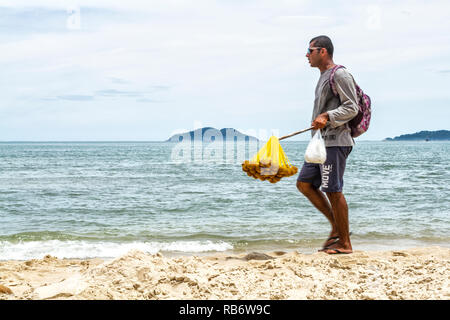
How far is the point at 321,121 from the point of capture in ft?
13.7

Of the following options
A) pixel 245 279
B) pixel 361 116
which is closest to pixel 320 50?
pixel 361 116

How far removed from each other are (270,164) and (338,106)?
Result: 0.83 meters

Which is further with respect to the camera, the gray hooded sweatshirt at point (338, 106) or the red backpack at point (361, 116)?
the red backpack at point (361, 116)

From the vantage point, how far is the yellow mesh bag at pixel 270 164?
427cm

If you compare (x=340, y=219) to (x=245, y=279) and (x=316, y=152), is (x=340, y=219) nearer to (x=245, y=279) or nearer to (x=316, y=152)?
(x=316, y=152)

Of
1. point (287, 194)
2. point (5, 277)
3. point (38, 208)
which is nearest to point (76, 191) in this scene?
point (38, 208)

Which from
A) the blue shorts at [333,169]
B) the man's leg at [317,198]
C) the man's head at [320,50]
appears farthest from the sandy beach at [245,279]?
the man's head at [320,50]

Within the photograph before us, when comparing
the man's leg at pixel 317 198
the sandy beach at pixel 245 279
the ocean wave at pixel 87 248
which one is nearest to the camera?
the sandy beach at pixel 245 279

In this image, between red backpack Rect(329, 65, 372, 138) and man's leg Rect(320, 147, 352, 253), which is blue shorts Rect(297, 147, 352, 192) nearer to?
man's leg Rect(320, 147, 352, 253)

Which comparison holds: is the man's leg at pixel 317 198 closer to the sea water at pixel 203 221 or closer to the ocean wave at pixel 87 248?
the sea water at pixel 203 221

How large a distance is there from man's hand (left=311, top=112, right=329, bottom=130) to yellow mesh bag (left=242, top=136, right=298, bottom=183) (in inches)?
14.7

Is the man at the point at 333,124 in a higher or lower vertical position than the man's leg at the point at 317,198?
higher
